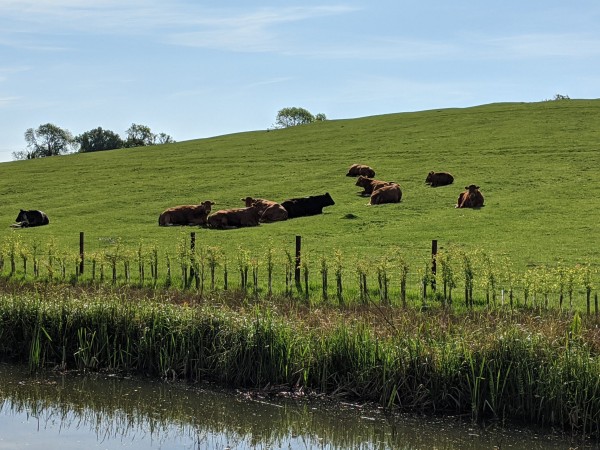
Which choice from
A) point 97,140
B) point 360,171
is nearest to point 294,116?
point 97,140

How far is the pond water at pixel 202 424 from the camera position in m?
12.8

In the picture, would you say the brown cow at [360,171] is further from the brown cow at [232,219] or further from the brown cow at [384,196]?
the brown cow at [232,219]

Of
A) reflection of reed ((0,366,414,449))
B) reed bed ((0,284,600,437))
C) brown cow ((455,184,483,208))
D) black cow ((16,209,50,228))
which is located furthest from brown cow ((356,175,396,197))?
reflection of reed ((0,366,414,449))

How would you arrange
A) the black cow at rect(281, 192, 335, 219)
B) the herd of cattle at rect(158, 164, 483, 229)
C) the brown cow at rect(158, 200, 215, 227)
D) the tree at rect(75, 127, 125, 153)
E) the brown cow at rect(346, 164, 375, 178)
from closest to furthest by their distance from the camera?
1. the herd of cattle at rect(158, 164, 483, 229)
2. the brown cow at rect(158, 200, 215, 227)
3. the black cow at rect(281, 192, 335, 219)
4. the brown cow at rect(346, 164, 375, 178)
5. the tree at rect(75, 127, 125, 153)

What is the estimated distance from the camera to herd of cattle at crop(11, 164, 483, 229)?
3359 centimetres

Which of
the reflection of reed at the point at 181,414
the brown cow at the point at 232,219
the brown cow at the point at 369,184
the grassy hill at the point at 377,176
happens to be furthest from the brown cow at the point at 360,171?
the reflection of reed at the point at 181,414

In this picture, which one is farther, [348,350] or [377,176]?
[377,176]

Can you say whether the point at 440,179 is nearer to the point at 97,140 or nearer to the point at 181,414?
the point at 181,414

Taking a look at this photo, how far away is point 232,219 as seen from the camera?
110 feet

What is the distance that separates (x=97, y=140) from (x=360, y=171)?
359 ft

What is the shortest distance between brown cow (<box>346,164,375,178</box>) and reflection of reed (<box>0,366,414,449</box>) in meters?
30.6

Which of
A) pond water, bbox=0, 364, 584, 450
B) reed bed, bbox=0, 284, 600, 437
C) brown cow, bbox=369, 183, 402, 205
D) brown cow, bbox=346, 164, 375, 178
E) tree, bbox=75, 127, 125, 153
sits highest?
tree, bbox=75, 127, 125, 153

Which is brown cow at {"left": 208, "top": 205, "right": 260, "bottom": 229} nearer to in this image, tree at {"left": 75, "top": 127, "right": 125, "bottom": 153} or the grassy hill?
the grassy hill

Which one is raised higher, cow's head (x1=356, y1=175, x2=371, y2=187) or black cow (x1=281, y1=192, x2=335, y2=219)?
cow's head (x1=356, y1=175, x2=371, y2=187)
